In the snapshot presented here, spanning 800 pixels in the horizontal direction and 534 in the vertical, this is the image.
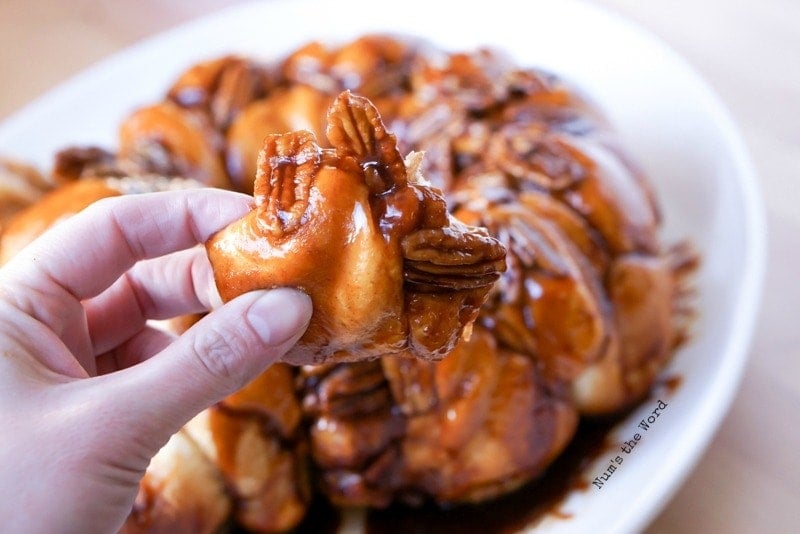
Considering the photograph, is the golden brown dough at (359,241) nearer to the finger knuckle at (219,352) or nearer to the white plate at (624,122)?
the finger knuckle at (219,352)

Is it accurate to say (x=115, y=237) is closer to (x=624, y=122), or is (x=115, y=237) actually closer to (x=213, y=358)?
(x=213, y=358)

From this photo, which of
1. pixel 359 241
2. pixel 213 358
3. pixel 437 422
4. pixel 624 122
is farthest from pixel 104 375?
pixel 624 122

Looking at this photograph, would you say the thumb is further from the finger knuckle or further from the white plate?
the white plate

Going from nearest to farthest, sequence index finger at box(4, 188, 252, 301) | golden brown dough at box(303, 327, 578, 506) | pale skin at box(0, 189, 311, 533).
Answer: pale skin at box(0, 189, 311, 533)
index finger at box(4, 188, 252, 301)
golden brown dough at box(303, 327, 578, 506)

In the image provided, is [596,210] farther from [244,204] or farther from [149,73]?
[149,73]

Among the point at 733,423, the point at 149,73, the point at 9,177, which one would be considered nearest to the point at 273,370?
the point at 733,423

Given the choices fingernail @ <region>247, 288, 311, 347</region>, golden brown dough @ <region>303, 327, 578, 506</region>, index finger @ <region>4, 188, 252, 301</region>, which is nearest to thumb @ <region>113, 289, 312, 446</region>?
fingernail @ <region>247, 288, 311, 347</region>

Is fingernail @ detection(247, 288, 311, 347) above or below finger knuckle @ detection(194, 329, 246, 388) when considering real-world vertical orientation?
above
